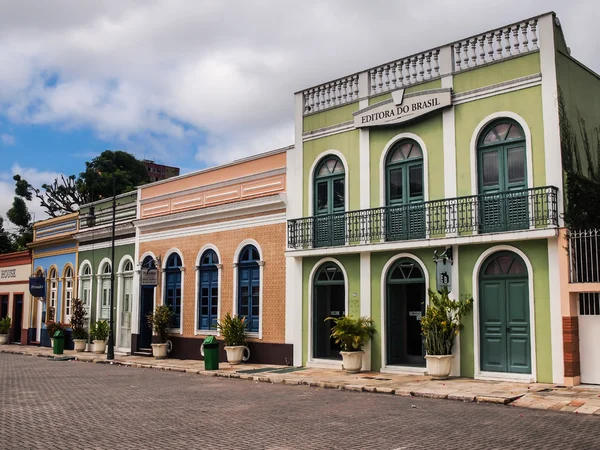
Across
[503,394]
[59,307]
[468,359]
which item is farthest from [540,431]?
[59,307]

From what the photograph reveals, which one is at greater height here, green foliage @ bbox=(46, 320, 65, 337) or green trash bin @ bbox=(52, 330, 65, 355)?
green foliage @ bbox=(46, 320, 65, 337)

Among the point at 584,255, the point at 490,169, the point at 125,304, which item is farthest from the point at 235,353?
the point at 584,255

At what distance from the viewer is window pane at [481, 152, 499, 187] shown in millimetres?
14820

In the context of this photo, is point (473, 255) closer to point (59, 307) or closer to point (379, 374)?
point (379, 374)

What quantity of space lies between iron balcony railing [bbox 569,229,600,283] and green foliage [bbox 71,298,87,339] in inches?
795

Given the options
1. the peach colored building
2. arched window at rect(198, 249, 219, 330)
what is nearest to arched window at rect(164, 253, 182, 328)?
Result: the peach colored building

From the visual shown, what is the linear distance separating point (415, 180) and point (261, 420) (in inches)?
327

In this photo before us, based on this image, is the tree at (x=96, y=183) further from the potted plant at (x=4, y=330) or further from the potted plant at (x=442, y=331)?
the potted plant at (x=442, y=331)

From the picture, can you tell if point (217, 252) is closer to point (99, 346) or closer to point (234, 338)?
point (234, 338)

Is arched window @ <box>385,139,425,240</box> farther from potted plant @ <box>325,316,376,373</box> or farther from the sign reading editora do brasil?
the sign reading editora do brasil

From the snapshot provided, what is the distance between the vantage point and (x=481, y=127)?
1506 centimetres

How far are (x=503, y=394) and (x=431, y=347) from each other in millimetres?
2877

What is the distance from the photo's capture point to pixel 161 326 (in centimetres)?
2250

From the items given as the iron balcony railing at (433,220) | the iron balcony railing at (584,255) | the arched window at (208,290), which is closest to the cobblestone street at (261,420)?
the iron balcony railing at (584,255)
